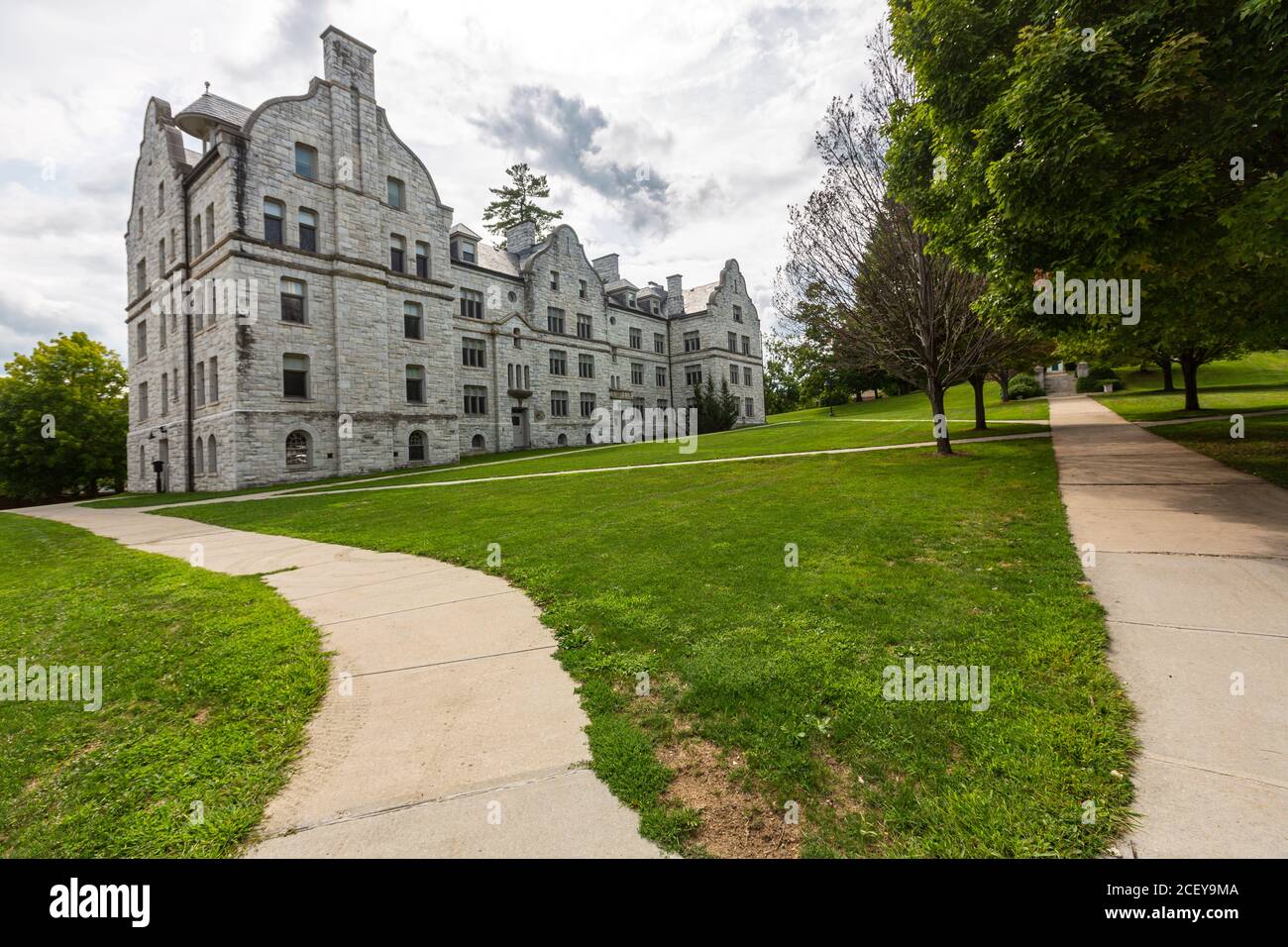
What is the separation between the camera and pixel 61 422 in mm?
37344

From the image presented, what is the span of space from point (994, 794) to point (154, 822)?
4139 mm

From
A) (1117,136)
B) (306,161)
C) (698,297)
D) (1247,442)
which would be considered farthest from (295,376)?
(698,297)

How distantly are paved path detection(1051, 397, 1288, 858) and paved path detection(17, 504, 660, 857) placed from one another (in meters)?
2.57

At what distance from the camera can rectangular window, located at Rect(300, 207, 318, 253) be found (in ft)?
87.2

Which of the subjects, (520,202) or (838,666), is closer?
(838,666)

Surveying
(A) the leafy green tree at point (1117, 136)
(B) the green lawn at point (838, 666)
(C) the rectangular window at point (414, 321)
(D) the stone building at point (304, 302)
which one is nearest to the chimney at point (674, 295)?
(D) the stone building at point (304, 302)

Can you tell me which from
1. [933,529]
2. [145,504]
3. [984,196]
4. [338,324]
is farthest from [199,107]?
[933,529]

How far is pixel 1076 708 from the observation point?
3.25m

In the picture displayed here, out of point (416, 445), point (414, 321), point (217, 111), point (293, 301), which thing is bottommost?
point (416, 445)

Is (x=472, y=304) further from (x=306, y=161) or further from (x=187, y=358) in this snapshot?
(x=187, y=358)

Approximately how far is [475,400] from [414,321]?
6851 millimetres

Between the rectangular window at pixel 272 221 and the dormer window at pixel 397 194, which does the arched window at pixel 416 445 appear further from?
Answer: the dormer window at pixel 397 194

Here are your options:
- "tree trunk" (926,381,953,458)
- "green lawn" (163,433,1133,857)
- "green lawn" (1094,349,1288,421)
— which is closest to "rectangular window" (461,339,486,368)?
"green lawn" (163,433,1133,857)
